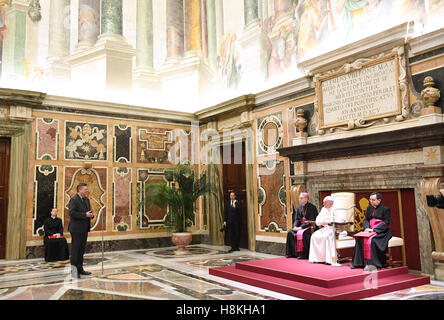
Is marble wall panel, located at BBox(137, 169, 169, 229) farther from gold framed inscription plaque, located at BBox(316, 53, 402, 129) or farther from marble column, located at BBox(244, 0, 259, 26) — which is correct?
gold framed inscription plaque, located at BBox(316, 53, 402, 129)

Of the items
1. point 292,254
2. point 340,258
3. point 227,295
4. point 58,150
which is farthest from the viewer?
point 58,150

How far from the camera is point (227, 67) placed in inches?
437

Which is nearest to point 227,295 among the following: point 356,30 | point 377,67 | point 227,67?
point 377,67

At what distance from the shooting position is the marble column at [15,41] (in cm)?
966

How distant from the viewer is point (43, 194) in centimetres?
928

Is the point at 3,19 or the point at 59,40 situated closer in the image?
the point at 3,19

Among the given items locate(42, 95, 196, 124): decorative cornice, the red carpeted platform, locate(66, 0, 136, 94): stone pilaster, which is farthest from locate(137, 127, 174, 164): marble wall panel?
the red carpeted platform

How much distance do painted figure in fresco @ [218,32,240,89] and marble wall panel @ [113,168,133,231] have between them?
3657mm

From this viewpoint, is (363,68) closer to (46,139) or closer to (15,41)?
(46,139)

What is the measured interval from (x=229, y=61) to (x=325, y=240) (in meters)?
6.35

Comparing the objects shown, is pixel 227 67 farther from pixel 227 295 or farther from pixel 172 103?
pixel 227 295

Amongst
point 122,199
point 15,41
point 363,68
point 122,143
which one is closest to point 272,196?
point 363,68

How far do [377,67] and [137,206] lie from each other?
22.2 feet

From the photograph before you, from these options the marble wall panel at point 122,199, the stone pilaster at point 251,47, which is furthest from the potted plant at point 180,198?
the stone pilaster at point 251,47
